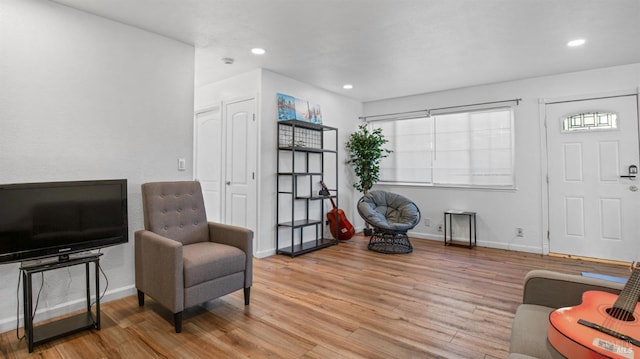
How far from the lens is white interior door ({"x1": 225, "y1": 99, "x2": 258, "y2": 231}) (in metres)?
4.20

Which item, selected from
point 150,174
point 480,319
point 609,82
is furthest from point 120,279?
point 609,82

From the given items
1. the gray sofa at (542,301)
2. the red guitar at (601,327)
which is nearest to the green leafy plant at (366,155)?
the gray sofa at (542,301)

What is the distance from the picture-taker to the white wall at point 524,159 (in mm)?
4070

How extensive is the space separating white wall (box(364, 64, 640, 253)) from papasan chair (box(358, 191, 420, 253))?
0.88m

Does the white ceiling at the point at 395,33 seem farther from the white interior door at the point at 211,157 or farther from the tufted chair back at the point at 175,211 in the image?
the tufted chair back at the point at 175,211

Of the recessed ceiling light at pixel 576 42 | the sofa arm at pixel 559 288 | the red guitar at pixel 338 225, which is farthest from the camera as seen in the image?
the red guitar at pixel 338 225

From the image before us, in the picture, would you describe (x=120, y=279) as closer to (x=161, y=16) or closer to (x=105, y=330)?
(x=105, y=330)

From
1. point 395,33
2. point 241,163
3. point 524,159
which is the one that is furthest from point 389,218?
point 395,33

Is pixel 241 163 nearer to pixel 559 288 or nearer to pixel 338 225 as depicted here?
pixel 338 225

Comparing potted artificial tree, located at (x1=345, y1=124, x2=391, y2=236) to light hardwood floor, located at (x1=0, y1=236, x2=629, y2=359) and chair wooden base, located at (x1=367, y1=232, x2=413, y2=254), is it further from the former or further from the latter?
light hardwood floor, located at (x1=0, y1=236, x2=629, y2=359)

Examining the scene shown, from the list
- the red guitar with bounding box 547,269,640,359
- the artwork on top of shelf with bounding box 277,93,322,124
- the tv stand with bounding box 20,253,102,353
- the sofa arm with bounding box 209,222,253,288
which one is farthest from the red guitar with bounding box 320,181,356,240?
the red guitar with bounding box 547,269,640,359

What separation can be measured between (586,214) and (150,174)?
528cm

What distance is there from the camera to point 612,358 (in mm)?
822

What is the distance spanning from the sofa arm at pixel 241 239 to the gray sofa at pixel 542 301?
6.28ft
